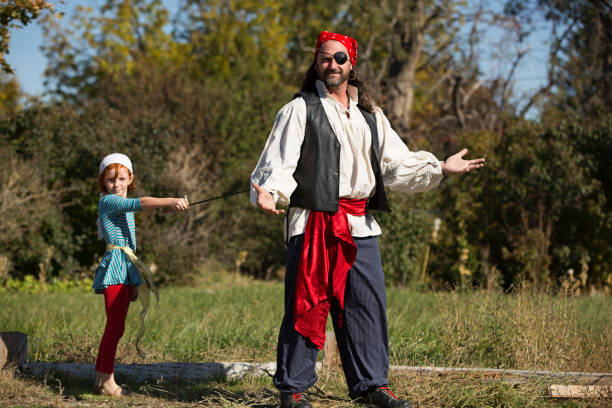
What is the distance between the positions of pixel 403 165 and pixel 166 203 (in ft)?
4.85

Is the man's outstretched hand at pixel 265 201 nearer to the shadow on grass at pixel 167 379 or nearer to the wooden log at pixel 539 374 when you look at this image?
the shadow on grass at pixel 167 379

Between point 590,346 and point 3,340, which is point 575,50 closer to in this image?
point 590,346

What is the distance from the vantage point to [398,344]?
19.2ft

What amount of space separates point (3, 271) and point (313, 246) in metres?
7.53

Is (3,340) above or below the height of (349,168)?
below

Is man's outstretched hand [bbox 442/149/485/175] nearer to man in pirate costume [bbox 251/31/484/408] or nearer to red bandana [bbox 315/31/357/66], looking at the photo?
man in pirate costume [bbox 251/31/484/408]

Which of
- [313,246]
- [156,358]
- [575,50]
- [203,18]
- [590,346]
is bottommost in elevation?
[156,358]

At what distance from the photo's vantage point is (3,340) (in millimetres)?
5043

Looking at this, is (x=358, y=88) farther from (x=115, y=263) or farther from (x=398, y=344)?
(x=398, y=344)

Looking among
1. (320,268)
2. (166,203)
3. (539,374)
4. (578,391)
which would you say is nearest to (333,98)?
(320,268)

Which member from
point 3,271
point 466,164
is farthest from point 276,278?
point 466,164

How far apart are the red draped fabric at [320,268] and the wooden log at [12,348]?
2229mm

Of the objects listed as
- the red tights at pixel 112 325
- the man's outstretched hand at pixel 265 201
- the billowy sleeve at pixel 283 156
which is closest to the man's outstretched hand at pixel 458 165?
the billowy sleeve at pixel 283 156

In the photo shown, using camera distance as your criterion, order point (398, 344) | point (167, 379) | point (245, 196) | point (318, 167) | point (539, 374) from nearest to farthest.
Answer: point (318, 167) → point (539, 374) → point (167, 379) → point (398, 344) → point (245, 196)
